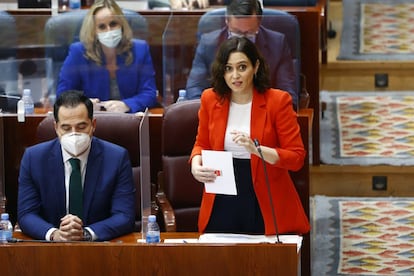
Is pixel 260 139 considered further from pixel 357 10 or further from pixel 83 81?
pixel 357 10

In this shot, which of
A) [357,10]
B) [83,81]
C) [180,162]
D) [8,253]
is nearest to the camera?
[8,253]

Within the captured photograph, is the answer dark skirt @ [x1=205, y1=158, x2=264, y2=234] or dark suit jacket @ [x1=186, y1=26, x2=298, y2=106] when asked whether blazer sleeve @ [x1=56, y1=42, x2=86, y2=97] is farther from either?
dark skirt @ [x1=205, y1=158, x2=264, y2=234]

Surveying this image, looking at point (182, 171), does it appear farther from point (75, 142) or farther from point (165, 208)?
point (75, 142)

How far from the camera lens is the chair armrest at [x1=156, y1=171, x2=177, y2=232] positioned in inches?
165

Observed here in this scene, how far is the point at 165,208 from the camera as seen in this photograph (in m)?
4.31

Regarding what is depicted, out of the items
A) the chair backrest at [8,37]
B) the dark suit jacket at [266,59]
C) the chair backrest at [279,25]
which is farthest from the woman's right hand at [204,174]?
the chair backrest at [8,37]

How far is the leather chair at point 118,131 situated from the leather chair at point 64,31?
2.51ft

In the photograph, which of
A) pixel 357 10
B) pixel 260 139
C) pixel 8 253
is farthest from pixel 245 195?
pixel 357 10

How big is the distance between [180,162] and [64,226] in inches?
27.2

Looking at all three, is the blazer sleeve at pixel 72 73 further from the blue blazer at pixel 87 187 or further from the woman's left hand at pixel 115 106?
the blue blazer at pixel 87 187

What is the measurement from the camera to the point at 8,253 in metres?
3.40

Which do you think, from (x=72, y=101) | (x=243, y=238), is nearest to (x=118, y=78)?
(x=72, y=101)

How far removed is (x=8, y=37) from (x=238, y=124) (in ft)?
4.99

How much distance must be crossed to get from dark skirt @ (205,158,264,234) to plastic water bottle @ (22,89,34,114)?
1.05 meters
